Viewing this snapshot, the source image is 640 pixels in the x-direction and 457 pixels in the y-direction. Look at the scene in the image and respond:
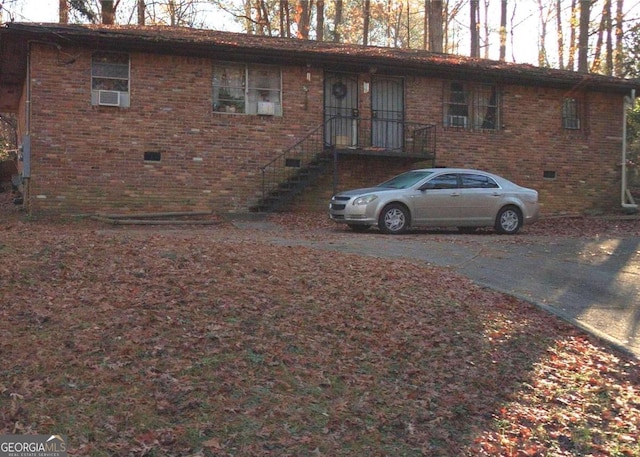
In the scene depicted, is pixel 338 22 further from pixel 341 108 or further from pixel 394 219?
pixel 394 219

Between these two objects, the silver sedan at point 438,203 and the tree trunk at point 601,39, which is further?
the tree trunk at point 601,39

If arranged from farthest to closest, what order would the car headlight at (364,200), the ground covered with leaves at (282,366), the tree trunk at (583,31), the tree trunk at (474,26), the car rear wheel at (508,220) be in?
the tree trunk at (474,26) < the tree trunk at (583,31) < the car rear wheel at (508,220) < the car headlight at (364,200) < the ground covered with leaves at (282,366)

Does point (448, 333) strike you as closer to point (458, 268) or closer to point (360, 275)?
point (360, 275)

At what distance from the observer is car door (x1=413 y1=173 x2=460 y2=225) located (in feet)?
43.7

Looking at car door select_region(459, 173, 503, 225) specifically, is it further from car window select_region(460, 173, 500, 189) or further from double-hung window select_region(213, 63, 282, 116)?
double-hung window select_region(213, 63, 282, 116)

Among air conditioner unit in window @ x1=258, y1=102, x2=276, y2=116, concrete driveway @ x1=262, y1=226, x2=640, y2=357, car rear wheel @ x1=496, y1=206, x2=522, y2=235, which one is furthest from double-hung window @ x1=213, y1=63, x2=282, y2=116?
car rear wheel @ x1=496, y1=206, x2=522, y2=235

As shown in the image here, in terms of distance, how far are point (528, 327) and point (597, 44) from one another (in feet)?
96.0

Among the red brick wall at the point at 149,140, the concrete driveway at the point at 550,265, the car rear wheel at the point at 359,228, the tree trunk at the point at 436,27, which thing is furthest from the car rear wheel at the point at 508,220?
the tree trunk at the point at 436,27

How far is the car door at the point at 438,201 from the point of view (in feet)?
43.7

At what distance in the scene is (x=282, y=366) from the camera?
448cm

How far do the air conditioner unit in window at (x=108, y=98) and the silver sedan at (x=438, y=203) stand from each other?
6.25 m

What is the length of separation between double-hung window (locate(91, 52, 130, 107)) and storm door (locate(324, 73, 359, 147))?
542 cm

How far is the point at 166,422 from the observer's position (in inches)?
142

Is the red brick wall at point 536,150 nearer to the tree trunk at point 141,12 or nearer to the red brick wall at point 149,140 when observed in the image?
the red brick wall at point 149,140
